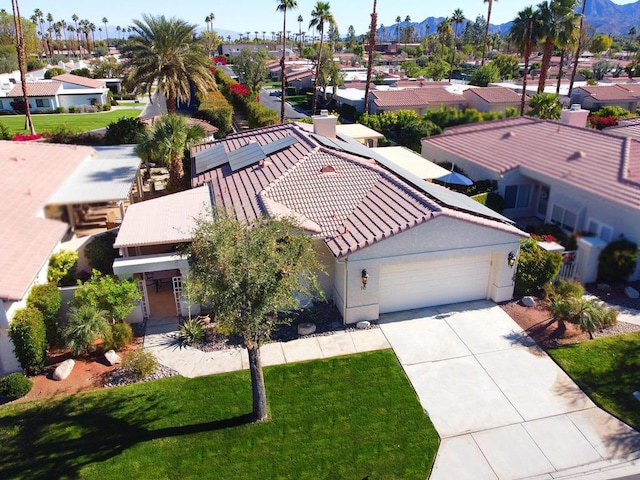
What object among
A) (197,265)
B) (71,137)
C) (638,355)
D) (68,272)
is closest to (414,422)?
(197,265)

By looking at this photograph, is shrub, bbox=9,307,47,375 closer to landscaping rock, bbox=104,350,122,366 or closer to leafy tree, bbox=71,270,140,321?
leafy tree, bbox=71,270,140,321

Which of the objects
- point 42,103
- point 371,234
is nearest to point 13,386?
point 371,234

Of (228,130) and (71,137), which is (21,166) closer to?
(71,137)

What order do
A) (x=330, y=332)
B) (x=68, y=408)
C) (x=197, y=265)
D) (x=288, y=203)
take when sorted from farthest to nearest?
1. (x=288, y=203)
2. (x=330, y=332)
3. (x=68, y=408)
4. (x=197, y=265)

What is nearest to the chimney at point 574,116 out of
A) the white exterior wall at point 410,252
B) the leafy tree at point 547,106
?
the leafy tree at point 547,106

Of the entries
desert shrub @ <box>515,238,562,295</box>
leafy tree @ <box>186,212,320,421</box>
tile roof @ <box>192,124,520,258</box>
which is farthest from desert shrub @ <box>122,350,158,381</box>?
desert shrub @ <box>515,238,562,295</box>

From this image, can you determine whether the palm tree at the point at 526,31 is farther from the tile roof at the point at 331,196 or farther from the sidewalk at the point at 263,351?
the sidewalk at the point at 263,351
